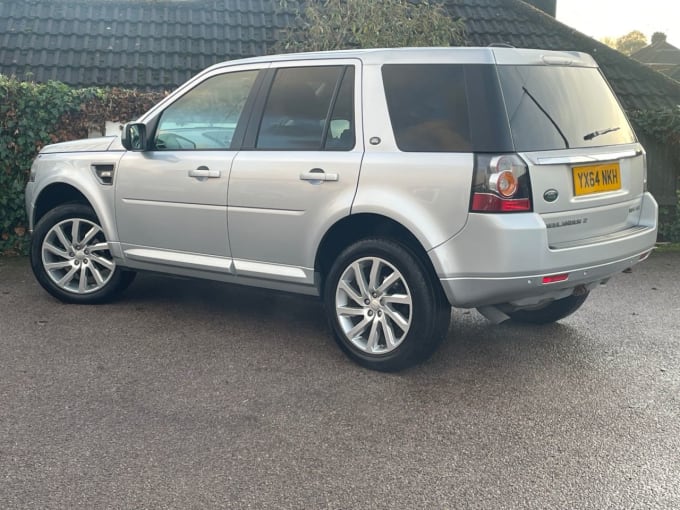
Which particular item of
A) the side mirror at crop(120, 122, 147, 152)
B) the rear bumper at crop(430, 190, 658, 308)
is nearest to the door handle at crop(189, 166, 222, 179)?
the side mirror at crop(120, 122, 147, 152)

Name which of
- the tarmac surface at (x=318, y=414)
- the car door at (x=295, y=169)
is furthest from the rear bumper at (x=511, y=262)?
the car door at (x=295, y=169)

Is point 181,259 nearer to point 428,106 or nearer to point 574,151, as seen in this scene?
point 428,106

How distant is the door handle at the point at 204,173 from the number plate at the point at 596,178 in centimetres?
235

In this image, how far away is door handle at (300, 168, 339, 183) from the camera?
4938 mm

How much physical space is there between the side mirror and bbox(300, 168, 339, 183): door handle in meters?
1.51

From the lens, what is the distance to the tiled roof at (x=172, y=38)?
11094mm

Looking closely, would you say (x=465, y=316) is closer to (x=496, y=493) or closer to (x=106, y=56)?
(x=496, y=493)

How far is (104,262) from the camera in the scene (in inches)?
251

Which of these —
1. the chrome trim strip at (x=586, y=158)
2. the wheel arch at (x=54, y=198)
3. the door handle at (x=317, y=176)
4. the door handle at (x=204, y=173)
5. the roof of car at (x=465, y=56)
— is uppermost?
the roof of car at (x=465, y=56)

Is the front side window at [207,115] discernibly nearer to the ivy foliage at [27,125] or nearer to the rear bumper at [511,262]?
the rear bumper at [511,262]

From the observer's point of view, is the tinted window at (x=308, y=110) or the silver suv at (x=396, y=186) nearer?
the silver suv at (x=396, y=186)

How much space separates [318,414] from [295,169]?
64.5 inches

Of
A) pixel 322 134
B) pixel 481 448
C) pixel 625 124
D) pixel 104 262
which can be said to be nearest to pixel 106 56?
pixel 104 262

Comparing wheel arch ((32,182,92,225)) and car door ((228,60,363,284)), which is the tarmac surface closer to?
car door ((228,60,363,284))
